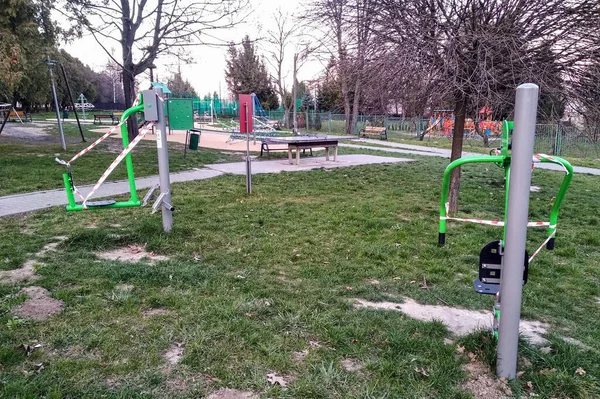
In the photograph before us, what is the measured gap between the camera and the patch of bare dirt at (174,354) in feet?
8.70

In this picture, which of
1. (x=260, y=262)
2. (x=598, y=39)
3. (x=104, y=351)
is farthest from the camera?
(x=598, y=39)

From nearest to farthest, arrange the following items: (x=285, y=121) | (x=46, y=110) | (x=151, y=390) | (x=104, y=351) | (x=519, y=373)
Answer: (x=151, y=390) < (x=519, y=373) < (x=104, y=351) < (x=285, y=121) < (x=46, y=110)

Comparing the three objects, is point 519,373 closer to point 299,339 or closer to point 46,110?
point 299,339

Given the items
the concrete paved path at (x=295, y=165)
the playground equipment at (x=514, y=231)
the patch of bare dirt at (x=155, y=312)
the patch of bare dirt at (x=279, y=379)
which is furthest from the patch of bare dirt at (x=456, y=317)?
the concrete paved path at (x=295, y=165)

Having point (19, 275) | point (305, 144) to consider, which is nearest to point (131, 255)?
point (19, 275)

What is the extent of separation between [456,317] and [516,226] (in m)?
1.31

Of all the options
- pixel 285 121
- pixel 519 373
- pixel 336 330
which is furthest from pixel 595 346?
pixel 285 121

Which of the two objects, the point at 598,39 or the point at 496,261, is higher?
the point at 598,39

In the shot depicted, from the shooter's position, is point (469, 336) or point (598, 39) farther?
point (598, 39)

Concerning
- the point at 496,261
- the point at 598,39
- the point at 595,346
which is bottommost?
the point at 595,346

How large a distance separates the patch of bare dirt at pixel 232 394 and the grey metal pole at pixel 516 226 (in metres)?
1.44

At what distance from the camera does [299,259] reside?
4609 mm

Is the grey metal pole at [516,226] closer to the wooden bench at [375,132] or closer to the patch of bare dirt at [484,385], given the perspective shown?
the patch of bare dirt at [484,385]

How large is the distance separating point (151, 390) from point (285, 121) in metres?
38.0
